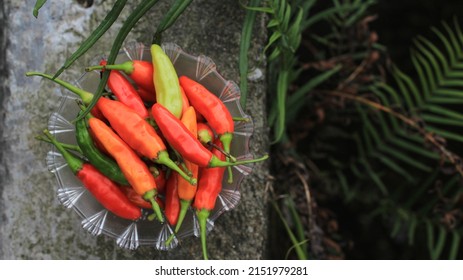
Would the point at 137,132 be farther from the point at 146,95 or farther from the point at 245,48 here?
the point at 245,48

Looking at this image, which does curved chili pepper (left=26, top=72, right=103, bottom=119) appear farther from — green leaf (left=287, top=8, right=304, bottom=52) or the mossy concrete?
green leaf (left=287, top=8, right=304, bottom=52)

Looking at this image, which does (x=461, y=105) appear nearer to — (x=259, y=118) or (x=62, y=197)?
(x=259, y=118)

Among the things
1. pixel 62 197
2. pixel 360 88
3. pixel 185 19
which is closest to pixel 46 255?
pixel 62 197

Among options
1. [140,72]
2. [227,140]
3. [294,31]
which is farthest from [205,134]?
[294,31]

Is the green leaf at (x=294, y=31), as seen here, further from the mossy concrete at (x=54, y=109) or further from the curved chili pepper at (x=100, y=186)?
the curved chili pepper at (x=100, y=186)

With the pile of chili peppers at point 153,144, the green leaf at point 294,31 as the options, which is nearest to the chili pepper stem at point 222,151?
the pile of chili peppers at point 153,144

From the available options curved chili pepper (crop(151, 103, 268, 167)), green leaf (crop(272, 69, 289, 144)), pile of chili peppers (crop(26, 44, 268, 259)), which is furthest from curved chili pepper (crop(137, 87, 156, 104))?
green leaf (crop(272, 69, 289, 144))
